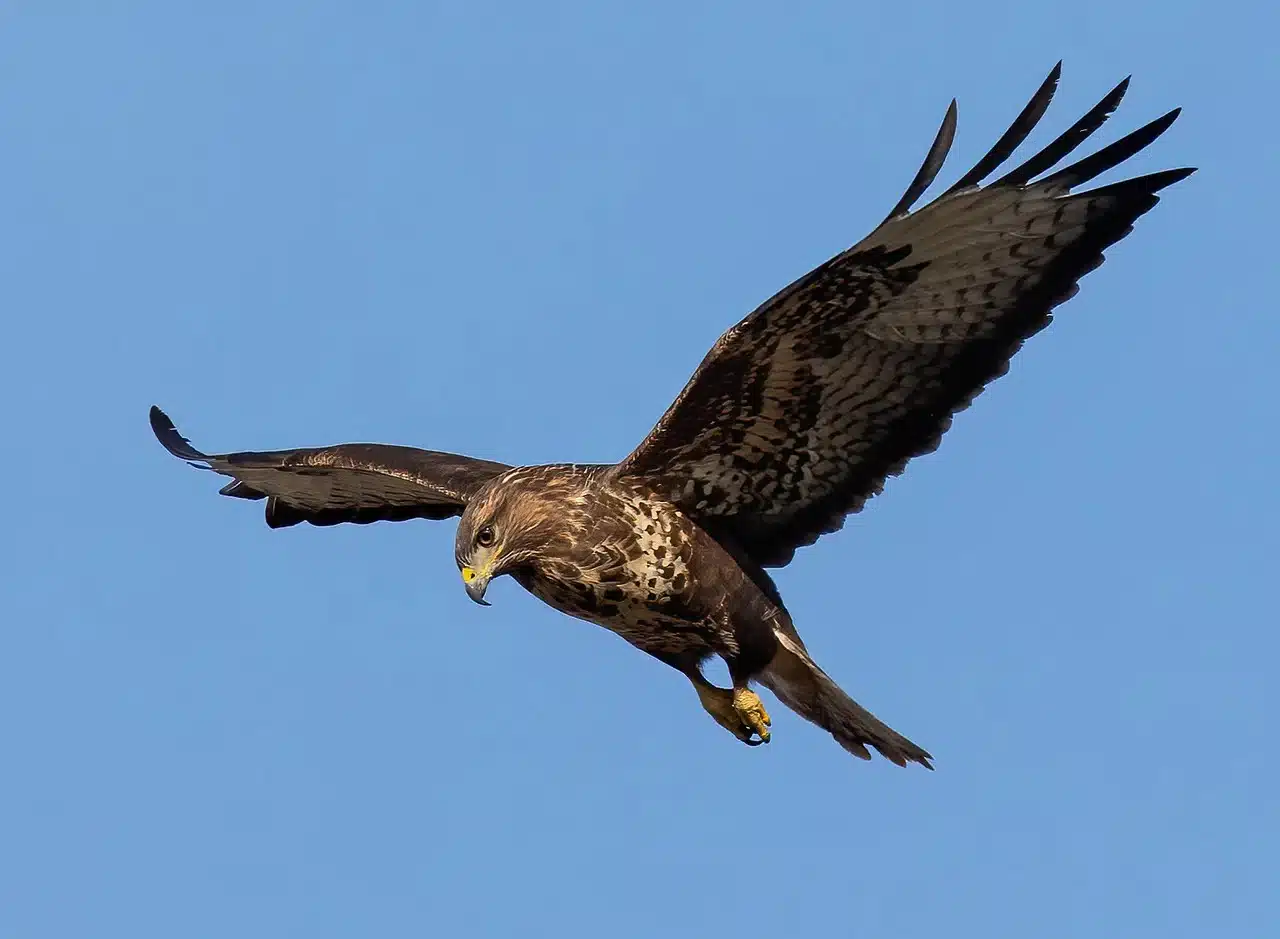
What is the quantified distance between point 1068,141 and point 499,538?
2.98 metres

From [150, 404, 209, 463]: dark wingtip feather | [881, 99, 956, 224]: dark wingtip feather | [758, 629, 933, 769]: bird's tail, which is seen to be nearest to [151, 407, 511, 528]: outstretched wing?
[150, 404, 209, 463]: dark wingtip feather

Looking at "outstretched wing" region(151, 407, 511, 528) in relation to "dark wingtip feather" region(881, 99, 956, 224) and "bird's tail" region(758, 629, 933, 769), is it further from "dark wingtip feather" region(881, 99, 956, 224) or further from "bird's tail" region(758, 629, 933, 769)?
"dark wingtip feather" region(881, 99, 956, 224)

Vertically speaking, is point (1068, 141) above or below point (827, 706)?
above

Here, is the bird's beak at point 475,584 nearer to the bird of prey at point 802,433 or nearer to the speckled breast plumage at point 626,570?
the bird of prey at point 802,433

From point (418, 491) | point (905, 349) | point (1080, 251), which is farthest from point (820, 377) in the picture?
point (418, 491)

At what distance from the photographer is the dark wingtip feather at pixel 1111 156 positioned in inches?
336

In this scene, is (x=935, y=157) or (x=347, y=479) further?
(x=347, y=479)

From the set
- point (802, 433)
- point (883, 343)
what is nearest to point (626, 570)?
point (802, 433)

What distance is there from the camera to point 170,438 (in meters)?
12.2

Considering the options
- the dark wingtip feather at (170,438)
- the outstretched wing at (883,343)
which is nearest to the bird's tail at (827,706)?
the outstretched wing at (883,343)

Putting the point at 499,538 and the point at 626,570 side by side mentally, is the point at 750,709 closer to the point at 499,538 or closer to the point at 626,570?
the point at 626,570

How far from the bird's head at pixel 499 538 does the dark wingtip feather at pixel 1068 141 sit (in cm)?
250

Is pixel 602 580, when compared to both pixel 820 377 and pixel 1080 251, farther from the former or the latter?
pixel 1080 251

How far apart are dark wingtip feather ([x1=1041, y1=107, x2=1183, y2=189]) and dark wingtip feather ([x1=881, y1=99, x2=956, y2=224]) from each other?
2.14 ft
